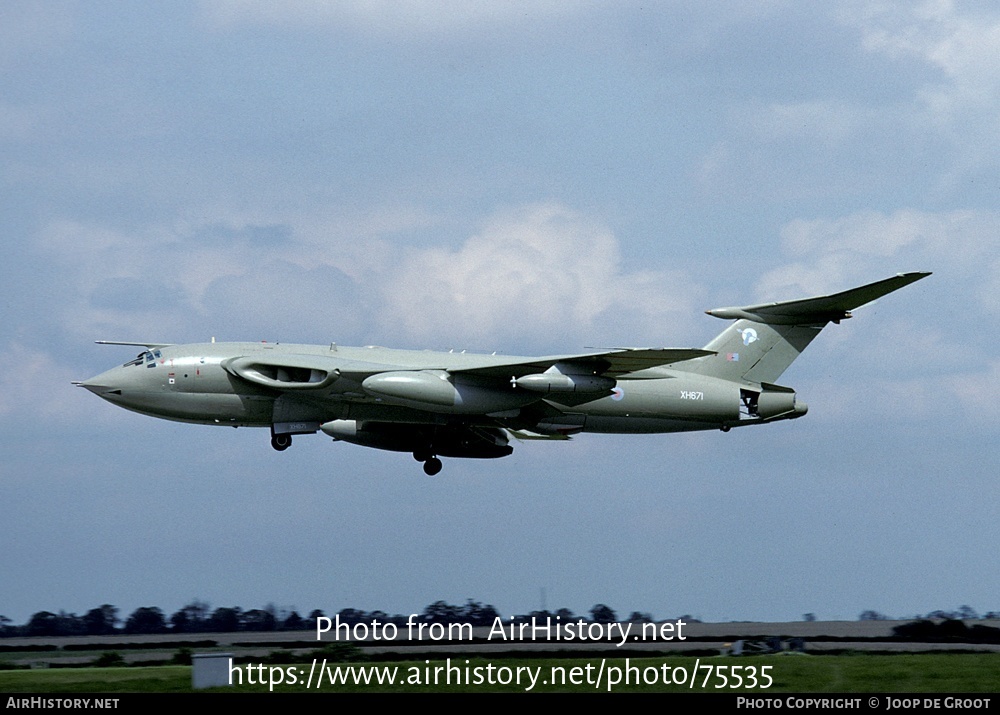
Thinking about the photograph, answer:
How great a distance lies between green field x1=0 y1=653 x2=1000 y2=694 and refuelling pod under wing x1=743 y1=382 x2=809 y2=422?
11.7 metres

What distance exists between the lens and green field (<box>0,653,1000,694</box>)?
25.4 metres

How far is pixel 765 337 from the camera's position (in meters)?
41.3

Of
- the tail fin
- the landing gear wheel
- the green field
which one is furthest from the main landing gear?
the green field

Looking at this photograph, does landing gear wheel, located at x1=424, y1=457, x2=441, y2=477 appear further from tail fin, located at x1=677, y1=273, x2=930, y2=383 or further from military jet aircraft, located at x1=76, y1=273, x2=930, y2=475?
tail fin, located at x1=677, y1=273, x2=930, y2=383

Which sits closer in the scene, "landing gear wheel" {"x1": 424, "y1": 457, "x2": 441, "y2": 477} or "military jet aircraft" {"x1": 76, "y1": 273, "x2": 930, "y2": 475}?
"military jet aircraft" {"x1": 76, "y1": 273, "x2": 930, "y2": 475}

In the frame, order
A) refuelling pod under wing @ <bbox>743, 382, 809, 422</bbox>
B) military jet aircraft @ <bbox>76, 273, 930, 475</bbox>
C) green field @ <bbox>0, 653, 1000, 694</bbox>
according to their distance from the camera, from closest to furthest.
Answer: green field @ <bbox>0, 653, 1000, 694</bbox> < military jet aircraft @ <bbox>76, 273, 930, 475</bbox> < refuelling pod under wing @ <bbox>743, 382, 809, 422</bbox>

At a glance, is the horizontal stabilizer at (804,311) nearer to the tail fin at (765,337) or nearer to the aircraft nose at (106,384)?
the tail fin at (765,337)

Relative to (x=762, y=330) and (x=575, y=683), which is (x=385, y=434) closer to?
(x=762, y=330)

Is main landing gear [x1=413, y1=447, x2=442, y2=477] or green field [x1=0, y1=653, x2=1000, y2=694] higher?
main landing gear [x1=413, y1=447, x2=442, y2=477]

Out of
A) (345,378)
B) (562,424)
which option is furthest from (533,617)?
(345,378)

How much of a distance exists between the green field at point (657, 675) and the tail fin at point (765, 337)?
12638mm

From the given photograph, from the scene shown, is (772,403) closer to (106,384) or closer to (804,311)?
(804,311)
